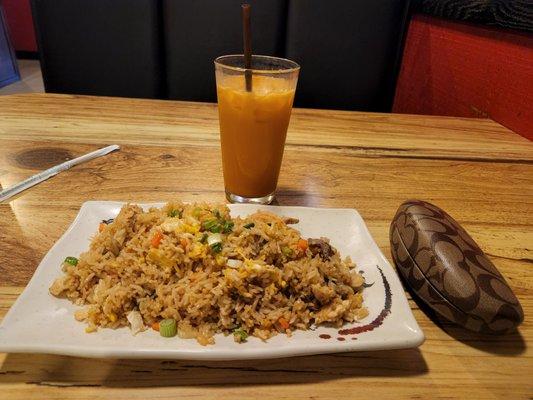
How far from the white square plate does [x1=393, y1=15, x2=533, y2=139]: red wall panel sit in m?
1.61

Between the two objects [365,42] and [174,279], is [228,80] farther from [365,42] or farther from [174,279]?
[365,42]

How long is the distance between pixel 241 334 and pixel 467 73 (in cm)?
230

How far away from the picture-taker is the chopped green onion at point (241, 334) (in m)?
A: 0.74

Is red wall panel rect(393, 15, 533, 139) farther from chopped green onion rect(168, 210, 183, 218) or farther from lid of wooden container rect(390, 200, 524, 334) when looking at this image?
chopped green onion rect(168, 210, 183, 218)

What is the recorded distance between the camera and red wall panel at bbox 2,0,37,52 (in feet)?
24.4

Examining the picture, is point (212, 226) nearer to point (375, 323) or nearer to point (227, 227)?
point (227, 227)

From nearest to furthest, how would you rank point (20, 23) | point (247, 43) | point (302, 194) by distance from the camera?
point (247, 43) < point (302, 194) < point (20, 23)

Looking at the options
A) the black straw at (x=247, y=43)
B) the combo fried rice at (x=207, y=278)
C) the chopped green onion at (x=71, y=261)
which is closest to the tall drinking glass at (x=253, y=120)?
the black straw at (x=247, y=43)

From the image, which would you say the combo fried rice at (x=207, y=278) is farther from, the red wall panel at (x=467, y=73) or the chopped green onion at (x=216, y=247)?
the red wall panel at (x=467, y=73)

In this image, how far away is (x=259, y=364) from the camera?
0.73 m

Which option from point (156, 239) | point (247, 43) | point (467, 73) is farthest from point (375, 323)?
point (467, 73)

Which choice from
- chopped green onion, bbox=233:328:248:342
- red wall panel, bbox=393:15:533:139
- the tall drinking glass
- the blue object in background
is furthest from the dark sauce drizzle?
the blue object in background

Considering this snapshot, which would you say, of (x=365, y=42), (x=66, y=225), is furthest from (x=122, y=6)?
(x=66, y=225)

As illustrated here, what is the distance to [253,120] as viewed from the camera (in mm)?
1185
